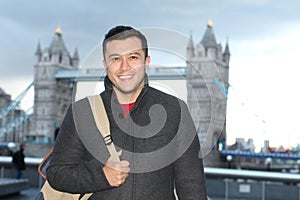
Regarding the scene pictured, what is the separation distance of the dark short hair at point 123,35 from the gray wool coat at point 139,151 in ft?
0.34

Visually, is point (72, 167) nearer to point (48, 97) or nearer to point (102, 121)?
point (102, 121)

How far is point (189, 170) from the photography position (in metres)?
1.06

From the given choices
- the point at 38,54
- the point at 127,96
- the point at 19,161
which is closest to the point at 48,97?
the point at 38,54

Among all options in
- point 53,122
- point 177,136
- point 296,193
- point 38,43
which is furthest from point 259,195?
point 38,43

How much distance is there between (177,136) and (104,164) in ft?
0.48

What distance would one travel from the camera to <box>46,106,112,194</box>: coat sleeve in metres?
1.01

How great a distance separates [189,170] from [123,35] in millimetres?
279

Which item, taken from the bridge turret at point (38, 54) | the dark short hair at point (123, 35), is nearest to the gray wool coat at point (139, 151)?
the dark short hair at point (123, 35)

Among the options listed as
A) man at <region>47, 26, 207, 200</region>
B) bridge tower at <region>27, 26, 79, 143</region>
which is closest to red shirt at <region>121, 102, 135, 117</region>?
man at <region>47, 26, 207, 200</region>

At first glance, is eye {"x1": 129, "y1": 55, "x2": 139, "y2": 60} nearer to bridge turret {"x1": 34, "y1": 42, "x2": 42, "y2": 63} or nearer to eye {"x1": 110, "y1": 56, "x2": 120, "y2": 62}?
eye {"x1": 110, "y1": 56, "x2": 120, "y2": 62}

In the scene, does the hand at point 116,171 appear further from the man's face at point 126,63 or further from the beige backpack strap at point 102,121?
the man's face at point 126,63

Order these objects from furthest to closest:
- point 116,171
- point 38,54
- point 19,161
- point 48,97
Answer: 1. point 38,54
2. point 48,97
3. point 19,161
4. point 116,171

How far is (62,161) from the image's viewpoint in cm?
104

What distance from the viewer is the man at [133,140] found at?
103 cm
